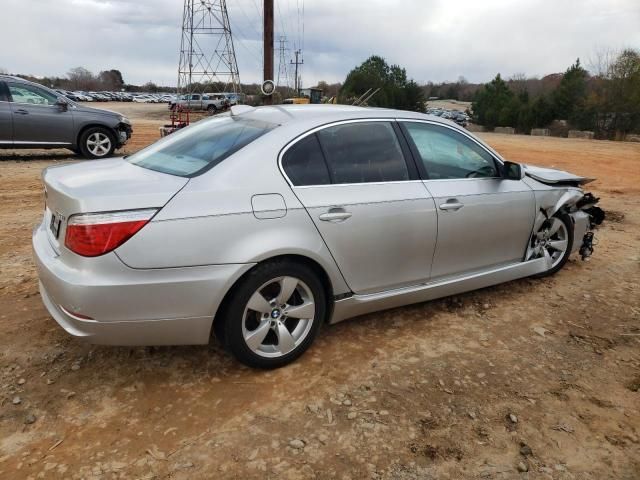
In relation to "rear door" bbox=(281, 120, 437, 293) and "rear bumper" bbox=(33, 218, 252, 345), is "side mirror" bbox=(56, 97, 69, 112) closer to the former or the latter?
"rear bumper" bbox=(33, 218, 252, 345)

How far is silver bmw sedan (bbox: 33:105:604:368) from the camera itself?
8.72 ft

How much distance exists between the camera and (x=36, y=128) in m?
10.3

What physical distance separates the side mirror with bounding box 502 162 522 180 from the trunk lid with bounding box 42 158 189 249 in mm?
2572

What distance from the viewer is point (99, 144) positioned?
11.0 m

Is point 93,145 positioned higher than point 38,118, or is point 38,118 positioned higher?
point 38,118

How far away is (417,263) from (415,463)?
147cm

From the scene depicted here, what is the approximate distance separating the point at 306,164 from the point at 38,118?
9.11 metres

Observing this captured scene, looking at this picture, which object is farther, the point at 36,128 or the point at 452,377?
the point at 36,128

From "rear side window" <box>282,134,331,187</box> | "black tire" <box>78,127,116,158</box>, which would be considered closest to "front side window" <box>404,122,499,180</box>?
"rear side window" <box>282,134,331,187</box>

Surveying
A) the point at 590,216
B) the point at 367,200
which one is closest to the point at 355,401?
the point at 367,200

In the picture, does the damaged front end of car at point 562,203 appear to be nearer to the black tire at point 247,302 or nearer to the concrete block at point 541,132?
the black tire at point 247,302

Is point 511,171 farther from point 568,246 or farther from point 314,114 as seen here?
point 314,114

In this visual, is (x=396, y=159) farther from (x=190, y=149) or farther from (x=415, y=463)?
(x=415, y=463)

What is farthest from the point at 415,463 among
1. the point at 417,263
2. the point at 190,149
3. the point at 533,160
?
the point at 533,160
